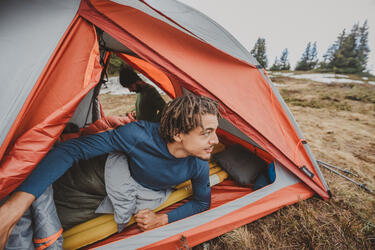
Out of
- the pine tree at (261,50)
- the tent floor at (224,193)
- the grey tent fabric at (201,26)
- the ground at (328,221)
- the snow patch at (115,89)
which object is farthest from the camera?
the pine tree at (261,50)

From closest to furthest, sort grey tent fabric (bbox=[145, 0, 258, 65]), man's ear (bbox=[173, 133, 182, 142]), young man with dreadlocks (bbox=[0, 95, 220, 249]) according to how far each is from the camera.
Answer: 1. young man with dreadlocks (bbox=[0, 95, 220, 249])
2. man's ear (bbox=[173, 133, 182, 142])
3. grey tent fabric (bbox=[145, 0, 258, 65])

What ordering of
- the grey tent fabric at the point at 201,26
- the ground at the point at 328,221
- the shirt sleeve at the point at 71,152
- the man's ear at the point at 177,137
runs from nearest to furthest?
the shirt sleeve at the point at 71,152, the man's ear at the point at 177,137, the grey tent fabric at the point at 201,26, the ground at the point at 328,221

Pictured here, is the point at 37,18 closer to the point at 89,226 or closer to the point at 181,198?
the point at 89,226

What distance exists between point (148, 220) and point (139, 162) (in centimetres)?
43

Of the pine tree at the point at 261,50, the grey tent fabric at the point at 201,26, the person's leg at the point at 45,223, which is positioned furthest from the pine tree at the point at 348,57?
the person's leg at the point at 45,223

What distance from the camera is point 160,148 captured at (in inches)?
42.8

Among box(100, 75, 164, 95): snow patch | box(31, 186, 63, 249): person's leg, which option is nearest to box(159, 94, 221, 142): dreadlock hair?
box(31, 186, 63, 249): person's leg

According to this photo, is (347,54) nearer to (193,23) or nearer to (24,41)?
(193,23)

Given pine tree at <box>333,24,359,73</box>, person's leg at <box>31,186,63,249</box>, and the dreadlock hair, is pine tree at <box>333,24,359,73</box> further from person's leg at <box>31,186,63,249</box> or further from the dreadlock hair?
person's leg at <box>31,186,63,249</box>

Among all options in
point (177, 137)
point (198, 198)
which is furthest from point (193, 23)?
point (198, 198)

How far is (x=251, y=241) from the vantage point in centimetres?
131

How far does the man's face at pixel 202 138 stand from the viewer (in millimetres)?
1007

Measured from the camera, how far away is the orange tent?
86 cm

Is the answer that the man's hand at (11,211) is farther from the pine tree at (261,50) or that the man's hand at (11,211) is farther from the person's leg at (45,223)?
the pine tree at (261,50)
